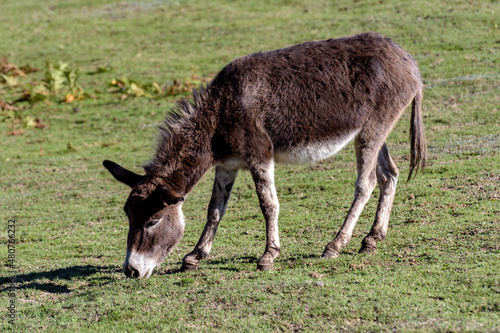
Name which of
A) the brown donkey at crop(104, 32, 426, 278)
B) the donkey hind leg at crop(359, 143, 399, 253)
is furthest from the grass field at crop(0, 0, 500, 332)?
the brown donkey at crop(104, 32, 426, 278)

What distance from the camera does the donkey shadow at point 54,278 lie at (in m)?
7.07

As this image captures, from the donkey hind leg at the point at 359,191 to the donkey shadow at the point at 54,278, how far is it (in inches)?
105

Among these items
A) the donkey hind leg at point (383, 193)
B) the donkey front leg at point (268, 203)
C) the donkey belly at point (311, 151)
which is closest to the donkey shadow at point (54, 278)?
the donkey front leg at point (268, 203)

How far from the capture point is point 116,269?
762 centimetres

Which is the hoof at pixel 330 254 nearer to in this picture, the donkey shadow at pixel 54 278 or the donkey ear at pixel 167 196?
the donkey ear at pixel 167 196

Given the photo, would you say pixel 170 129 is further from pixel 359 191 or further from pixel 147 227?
pixel 359 191

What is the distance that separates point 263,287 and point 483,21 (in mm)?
17239

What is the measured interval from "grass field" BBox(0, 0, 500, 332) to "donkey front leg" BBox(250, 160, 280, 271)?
0.22 metres

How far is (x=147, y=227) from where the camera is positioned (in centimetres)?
658

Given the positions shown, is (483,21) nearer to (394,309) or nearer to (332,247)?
(332,247)

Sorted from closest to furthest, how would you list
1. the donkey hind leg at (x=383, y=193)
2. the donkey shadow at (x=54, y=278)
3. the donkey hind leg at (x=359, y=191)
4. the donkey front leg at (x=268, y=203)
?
the donkey front leg at (x=268, y=203)
the donkey shadow at (x=54, y=278)
the donkey hind leg at (x=359, y=191)
the donkey hind leg at (x=383, y=193)

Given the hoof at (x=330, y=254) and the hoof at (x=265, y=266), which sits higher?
the hoof at (x=265, y=266)

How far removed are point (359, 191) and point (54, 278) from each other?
3930 millimetres

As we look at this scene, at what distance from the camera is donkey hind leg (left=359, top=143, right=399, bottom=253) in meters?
7.56
